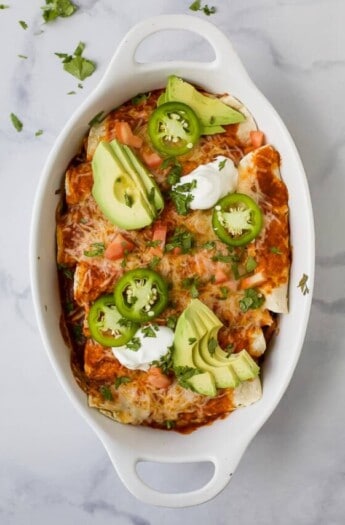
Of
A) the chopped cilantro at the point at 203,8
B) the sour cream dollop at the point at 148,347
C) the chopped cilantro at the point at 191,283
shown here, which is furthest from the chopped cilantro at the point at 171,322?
the chopped cilantro at the point at 203,8

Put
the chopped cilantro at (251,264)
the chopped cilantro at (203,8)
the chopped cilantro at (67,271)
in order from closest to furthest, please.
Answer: the chopped cilantro at (251,264) < the chopped cilantro at (67,271) < the chopped cilantro at (203,8)

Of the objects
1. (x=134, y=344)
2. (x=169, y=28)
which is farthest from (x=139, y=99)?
(x=134, y=344)

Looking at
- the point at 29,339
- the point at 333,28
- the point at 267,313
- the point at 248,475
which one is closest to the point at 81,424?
the point at 29,339

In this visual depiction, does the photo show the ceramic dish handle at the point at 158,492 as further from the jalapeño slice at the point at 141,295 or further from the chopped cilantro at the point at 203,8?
the chopped cilantro at the point at 203,8

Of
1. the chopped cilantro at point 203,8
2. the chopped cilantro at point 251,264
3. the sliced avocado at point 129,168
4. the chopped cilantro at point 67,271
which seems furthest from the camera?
the chopped cilantro at point 203,8

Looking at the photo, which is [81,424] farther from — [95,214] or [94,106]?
[94,106]

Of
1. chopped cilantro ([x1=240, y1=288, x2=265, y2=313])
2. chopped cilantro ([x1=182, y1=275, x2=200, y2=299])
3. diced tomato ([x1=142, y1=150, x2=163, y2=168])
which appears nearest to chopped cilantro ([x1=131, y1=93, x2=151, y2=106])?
diced tomato ([x1=142, y1=150, x2=163, y2=168])

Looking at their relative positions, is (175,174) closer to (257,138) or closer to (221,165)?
(221,165)

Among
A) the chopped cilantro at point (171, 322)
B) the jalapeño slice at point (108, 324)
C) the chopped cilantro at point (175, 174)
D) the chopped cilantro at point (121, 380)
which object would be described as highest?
the chopped cilantro at point (175, 174)
